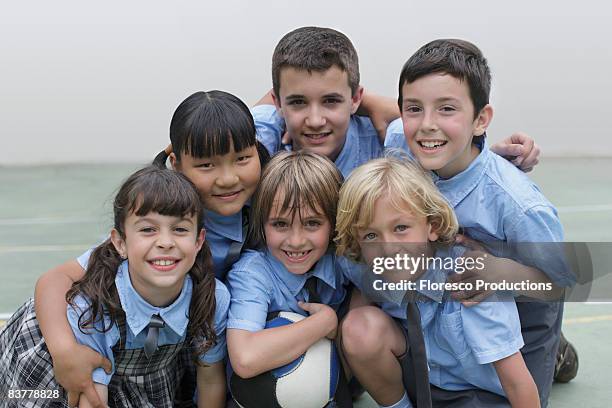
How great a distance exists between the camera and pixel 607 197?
6.39 m

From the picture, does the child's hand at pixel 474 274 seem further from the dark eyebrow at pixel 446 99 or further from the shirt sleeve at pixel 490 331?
the dark eyebrow at pixel 446 99

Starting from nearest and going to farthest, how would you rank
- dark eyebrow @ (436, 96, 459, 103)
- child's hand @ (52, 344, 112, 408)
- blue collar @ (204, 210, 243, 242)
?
child's hand @ (52, 344, 112, 408) < dark eyebrow @ (436, 96, 459, 103) < blue collar @ (204, 210, 243, 242)

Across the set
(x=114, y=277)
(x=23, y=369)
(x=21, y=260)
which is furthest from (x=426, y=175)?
(x=21, y=260)

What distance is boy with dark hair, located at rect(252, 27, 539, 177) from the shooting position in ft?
9.07

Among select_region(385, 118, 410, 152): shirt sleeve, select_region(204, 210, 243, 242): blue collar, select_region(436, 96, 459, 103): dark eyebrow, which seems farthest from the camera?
select_region(385, 118, 410, 152): shirt sleeve

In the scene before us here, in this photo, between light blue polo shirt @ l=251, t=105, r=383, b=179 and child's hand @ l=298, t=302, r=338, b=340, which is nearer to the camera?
child's hand @ l=298, t=302, r=338, b=340

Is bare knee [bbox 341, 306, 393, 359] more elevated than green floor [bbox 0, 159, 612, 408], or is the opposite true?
bare knee [bbox 341, 306, 393, 359]

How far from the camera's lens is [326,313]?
8.07 ft

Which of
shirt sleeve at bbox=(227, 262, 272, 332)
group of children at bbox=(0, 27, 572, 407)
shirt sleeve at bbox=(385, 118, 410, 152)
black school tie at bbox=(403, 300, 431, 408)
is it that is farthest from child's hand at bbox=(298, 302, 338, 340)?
shirt sleeve at bbox=(385, 118, 410, 152)

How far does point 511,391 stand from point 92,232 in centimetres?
370

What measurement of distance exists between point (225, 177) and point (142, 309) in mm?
453

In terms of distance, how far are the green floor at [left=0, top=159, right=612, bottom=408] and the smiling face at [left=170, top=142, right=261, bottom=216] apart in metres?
0.50

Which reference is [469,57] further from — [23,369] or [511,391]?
[23,369]

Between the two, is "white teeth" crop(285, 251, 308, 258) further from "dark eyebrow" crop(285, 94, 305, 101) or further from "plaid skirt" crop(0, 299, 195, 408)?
"dark eyebrow" crop(285, 94, 305, 101)
